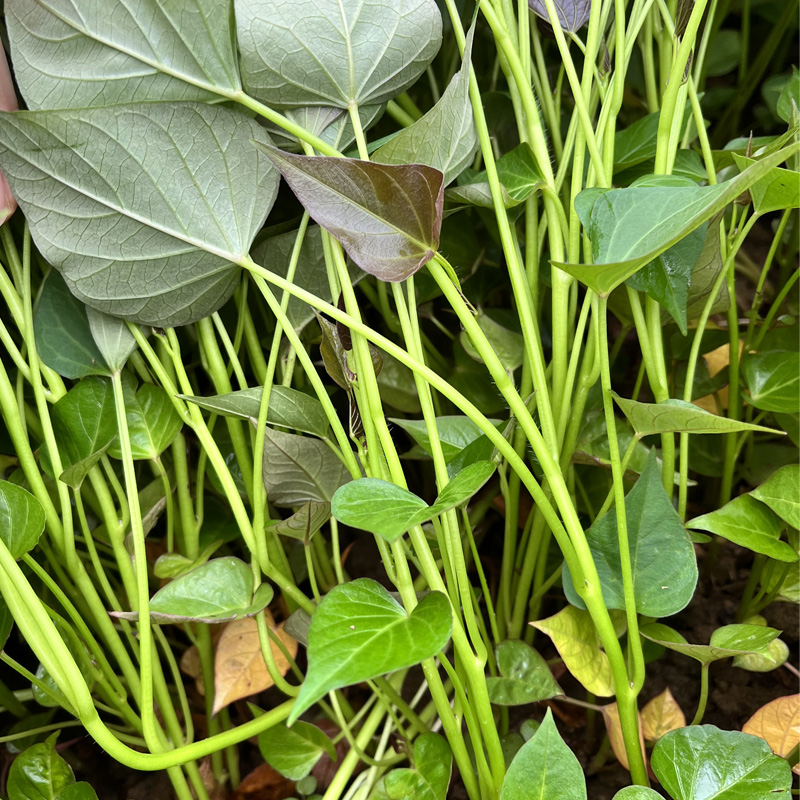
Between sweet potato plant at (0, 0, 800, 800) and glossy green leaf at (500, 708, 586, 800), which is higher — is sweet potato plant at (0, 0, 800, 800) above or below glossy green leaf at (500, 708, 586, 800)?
above

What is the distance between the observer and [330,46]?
39 cm

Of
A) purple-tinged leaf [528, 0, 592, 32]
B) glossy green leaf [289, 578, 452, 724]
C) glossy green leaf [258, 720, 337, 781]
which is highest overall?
purple-tinged leaf [528, 0, 592, 32]

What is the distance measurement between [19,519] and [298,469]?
16cm

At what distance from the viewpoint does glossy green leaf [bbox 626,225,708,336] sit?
1.26 feet

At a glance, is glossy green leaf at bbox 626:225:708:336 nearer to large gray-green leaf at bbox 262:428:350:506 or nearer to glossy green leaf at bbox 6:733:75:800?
large gray-green leaf at bbox 262:428:350:506

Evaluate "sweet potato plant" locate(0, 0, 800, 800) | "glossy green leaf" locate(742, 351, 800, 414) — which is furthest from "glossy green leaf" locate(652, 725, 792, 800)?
"glossy green leaf" locate(742, 351, 800, 414)

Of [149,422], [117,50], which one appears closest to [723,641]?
[149,422]

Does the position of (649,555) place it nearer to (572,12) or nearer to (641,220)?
(641,220)

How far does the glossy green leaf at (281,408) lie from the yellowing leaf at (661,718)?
293 mm

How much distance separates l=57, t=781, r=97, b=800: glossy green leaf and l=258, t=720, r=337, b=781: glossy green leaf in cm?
10

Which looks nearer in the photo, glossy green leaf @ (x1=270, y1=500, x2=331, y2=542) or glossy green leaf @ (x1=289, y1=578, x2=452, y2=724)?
glossy green leaf @ (x1=289, y1=578, x2=452, y2=724)

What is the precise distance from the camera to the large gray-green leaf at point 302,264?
0.45m

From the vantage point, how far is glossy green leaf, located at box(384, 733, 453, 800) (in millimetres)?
403

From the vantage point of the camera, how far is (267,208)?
41 cm
